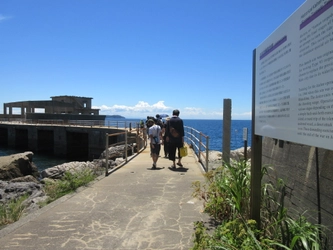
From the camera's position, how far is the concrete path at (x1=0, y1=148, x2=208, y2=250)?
3809 mm

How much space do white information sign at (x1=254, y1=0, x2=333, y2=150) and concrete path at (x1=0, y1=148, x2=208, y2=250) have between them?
2154mm

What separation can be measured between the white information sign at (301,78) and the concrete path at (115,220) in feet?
7.07

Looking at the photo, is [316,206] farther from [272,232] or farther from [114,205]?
[114,205]

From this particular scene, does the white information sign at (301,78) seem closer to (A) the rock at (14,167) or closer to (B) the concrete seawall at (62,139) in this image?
(A) the rock at (14,167)

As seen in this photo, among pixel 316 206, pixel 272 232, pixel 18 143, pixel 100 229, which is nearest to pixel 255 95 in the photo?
pixel 316 206

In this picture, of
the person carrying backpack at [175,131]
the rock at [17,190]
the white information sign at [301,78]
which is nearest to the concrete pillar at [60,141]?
the rock at [17,190]

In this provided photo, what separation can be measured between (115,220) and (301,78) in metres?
3.60

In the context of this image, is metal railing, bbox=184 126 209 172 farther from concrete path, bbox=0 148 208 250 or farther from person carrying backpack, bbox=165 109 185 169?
concrete path, bbox=0 148 208 250

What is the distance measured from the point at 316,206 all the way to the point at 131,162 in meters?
8.40

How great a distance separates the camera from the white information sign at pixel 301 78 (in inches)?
72.8

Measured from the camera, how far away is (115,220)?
4617 mm

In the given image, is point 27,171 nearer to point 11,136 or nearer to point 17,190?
point 17,190

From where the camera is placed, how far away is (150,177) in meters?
7.94

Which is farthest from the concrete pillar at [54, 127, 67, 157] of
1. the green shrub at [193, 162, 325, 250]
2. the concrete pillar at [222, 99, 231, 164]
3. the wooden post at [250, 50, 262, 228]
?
the wooden post at [250, 50, 262, 228]
